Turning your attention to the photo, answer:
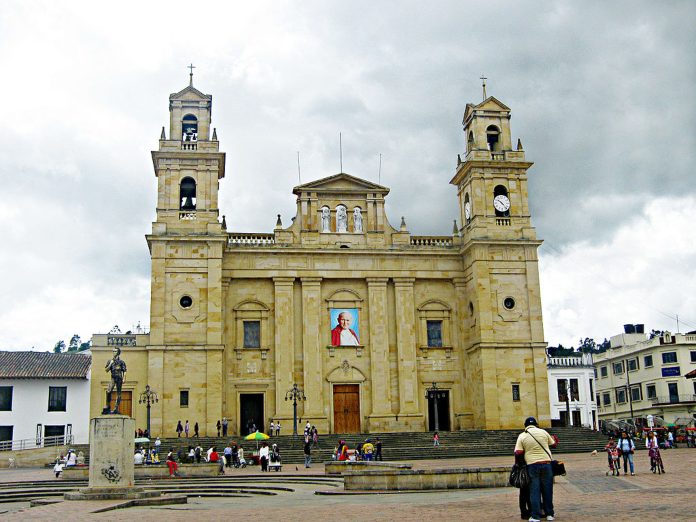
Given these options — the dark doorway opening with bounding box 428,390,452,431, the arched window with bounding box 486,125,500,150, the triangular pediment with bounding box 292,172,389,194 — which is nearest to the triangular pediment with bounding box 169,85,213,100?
the triangular pediment with bounding box 292,172,389,194

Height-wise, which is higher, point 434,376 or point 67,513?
point 434,376

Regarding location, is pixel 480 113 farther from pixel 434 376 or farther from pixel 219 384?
pixel 219 384

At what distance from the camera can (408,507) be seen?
16.0m

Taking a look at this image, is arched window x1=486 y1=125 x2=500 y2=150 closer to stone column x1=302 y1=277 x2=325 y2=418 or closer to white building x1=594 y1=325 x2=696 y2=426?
stone column x1=302 y1=277 x2=325 y2=418

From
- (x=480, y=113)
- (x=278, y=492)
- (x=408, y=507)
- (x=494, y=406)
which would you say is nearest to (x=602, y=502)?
(x=408, y=507)

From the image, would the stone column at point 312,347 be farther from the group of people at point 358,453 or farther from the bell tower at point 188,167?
the group of people at point 358,453

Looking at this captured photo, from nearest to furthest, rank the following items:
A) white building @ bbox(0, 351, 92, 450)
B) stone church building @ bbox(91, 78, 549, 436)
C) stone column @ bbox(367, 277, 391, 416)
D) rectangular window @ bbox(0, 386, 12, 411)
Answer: stone church building @ bbox(91, 78, 549, 436)
stone column @ bbox(367, 277, 391, 416)
white building @ bbox(0, 351, 92, 450)
rectangular window @ bbox(0, 386, 12, 411)

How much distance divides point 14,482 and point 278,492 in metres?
10.3

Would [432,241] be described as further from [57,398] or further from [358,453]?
[57,398]

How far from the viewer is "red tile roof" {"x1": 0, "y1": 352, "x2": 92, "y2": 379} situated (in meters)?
48.7

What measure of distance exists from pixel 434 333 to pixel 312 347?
7547 mm

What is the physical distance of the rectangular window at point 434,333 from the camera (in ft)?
156

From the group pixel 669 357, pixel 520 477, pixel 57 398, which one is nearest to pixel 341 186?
pixel 57 398

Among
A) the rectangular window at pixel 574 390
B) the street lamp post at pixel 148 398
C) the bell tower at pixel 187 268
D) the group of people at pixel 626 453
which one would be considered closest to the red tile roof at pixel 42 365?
the street lamp post at pixel 148 398
